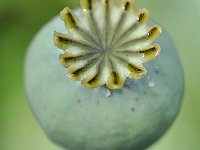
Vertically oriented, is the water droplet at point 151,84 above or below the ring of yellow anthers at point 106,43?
below

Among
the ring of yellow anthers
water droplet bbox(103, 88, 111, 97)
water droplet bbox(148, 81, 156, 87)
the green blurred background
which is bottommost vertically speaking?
water droplet bbox(103, 88, 111, 97)

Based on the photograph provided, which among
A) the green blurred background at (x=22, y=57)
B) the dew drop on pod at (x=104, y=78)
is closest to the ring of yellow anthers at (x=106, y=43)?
the dew drop on pod at (x=104, y=78)

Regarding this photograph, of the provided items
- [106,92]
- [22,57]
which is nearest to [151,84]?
[106,92]

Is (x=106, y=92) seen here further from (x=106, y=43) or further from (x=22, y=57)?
(x=22, y=57)

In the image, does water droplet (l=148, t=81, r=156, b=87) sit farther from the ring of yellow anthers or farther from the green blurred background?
the green blurred background

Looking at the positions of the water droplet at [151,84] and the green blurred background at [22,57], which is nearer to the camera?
the water droplet at [151,84]

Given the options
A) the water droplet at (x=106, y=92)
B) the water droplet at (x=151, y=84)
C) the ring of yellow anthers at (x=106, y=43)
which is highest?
the ring of yellow anthers at (x=106, y=43)

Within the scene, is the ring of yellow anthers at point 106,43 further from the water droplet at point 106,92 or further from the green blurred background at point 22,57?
the green blurred background at point 22,57

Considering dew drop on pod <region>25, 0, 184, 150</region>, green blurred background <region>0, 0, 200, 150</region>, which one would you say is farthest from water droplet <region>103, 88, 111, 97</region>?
green blurred background <region>0, 0, 200, 150</region>
